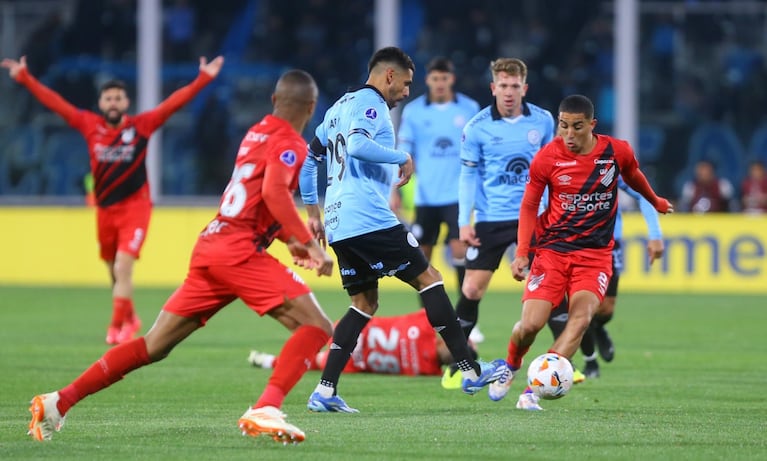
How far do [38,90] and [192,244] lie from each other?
9.47 metres

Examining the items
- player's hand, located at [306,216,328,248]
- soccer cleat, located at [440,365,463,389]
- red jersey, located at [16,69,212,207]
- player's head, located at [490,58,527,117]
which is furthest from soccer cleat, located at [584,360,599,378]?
red jersey, located at [16,69,212,207]

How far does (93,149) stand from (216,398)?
15.7 ft

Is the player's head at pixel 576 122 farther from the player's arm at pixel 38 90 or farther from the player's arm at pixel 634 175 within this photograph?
the player's arm at pixel 38 90

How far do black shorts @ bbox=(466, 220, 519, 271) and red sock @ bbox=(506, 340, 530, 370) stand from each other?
1523 mm

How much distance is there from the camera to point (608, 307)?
1173 cm

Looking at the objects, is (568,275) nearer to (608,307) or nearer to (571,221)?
(571,221)

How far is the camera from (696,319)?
17000 mm

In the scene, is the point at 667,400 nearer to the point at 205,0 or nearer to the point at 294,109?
the point at 294,109

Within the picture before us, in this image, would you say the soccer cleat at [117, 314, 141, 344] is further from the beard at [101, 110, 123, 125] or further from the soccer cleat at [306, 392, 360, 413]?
the soccer cleat at [306, 392, 360, 413]

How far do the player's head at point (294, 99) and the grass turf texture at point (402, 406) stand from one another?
1758 mm

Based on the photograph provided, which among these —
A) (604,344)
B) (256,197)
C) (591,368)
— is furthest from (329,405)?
(604,344)

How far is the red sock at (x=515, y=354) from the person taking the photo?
9.43 m

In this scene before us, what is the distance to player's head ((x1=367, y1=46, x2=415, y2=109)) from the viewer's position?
9023mm

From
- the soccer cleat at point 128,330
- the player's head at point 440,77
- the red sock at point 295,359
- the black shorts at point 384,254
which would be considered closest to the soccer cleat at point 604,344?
the player's head at point 440,77
